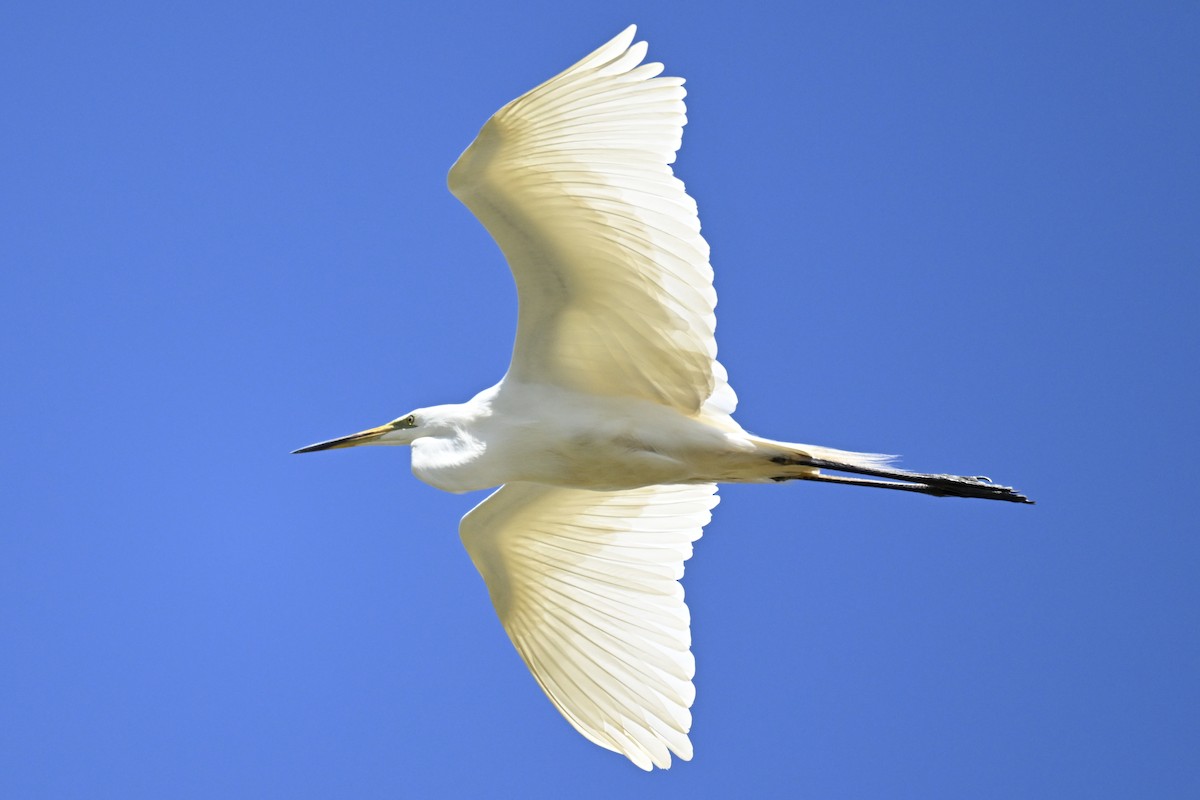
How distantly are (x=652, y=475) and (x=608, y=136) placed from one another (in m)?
1.38

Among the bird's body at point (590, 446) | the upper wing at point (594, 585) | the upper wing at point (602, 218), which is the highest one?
the upper wing at point (602, 218)

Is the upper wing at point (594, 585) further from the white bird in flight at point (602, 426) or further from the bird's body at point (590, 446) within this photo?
the bird's body at point (590, 446)

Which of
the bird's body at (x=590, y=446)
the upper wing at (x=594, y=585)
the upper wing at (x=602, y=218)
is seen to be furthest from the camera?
the upper wing at (x=594, y=585)

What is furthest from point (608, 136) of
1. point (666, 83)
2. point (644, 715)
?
point (644, 715)

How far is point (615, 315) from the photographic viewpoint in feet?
18.1

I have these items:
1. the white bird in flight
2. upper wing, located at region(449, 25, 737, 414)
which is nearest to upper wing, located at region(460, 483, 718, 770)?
the white bird in flight

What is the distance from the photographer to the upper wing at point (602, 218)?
4.97 metres

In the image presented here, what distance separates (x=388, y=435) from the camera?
6.16 metres

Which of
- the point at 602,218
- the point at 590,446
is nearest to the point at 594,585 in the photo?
the point at 590,446

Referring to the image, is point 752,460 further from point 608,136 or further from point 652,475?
point 608,136

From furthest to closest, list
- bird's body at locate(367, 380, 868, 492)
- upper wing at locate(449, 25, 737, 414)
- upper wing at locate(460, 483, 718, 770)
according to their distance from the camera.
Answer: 1. upper wing at locate(460, 483, 718, 770)
2. bird's body at locate(367, 380, 868, 492)
3. upper wing at locate(449, 25, 737, 414)

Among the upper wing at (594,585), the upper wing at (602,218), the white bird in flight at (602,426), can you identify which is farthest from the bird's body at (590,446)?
the upper wing at (594,585)

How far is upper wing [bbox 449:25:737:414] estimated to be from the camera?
497 centimetres

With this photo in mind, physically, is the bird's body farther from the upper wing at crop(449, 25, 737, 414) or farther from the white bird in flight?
the upper wing at crop(449, 25, 737, 414)
